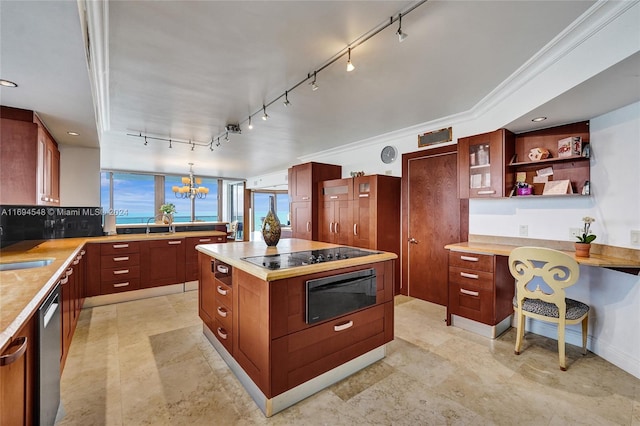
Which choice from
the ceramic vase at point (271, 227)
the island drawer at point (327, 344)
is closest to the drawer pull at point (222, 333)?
the island drawer at point (327, 344)

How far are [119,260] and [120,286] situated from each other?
358 millimetres

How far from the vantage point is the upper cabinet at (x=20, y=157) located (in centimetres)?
226

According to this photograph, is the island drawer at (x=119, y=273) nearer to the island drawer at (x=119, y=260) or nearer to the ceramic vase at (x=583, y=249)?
the island drawer at (x=119, y=260)

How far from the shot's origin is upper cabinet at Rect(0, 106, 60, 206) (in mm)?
2262

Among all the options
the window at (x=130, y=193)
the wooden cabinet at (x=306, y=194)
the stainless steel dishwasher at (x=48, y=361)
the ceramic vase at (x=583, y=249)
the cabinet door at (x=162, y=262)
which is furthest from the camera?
the window at (x=130, y=193)

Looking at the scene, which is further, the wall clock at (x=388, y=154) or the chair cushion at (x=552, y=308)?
the wall clock at (x=388, y=154)

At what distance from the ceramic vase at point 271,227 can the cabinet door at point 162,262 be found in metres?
2.24

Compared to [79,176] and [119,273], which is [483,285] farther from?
[79,176]

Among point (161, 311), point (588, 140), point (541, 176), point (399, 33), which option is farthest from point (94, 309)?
point (588, 140)

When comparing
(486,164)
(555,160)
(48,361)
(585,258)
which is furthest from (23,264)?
(555,160)

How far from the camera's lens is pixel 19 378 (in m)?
1.09

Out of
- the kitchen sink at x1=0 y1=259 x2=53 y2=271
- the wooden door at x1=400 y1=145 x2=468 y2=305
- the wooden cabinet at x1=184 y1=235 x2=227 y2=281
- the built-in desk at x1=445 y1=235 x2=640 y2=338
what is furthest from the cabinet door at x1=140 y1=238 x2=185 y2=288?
the built-in desk at x1=445 y1=235 x2=640 y2=338

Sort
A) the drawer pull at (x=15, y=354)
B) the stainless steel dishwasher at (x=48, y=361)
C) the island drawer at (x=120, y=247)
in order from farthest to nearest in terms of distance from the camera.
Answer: the island drawer at (x=120, y=247) → the stainless steel dishwasher at (x=48, y=361) → the drawer pull at (x=15, y=354)

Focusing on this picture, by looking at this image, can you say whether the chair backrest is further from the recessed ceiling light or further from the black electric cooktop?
the recessed ceiling light
